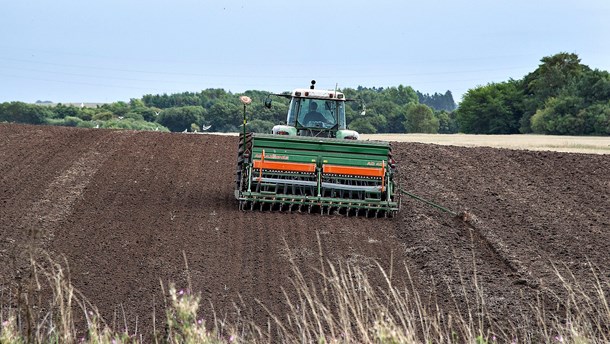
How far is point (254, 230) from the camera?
50.9ft

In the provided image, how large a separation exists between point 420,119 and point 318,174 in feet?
208

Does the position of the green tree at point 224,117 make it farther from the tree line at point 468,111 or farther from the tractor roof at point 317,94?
the tractor roof at point 317,94

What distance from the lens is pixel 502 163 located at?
2628 cm

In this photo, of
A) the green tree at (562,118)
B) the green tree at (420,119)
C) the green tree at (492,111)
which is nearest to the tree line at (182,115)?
the green tree at (420,119)

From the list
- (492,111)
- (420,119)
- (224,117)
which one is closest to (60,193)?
(224,117)

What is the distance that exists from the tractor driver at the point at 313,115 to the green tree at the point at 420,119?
56.2 metres

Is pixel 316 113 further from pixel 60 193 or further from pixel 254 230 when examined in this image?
pixel 60 193

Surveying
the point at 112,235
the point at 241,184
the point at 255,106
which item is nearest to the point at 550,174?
the point at 255,106

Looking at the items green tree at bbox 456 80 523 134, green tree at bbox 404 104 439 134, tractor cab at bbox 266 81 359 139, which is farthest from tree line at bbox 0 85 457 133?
tractor cab at bbox 266 81 359 139

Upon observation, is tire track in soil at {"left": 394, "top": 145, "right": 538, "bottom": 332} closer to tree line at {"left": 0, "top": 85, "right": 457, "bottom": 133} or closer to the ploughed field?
the ploughed field

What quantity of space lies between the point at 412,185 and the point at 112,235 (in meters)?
9.01

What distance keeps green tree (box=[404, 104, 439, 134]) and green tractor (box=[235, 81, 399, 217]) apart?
190ft

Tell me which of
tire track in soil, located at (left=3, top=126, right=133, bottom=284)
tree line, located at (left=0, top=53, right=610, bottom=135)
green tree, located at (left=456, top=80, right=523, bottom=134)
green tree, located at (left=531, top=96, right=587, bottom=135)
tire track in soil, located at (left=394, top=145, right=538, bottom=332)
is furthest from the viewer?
green tree, located at (left=456, top=80, right=523, bottom=134)

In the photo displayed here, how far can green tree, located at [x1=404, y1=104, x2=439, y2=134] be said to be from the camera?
76.8 meters
